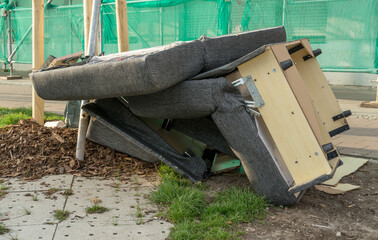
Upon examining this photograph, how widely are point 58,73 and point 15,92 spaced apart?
904 cm

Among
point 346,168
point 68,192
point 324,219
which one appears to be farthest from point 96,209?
point 346,168

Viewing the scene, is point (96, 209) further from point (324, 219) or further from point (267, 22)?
point (267, 22)

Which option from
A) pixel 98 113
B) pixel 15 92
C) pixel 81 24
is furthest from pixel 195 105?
pixel 81 24

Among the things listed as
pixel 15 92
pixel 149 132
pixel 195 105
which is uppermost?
pixel 195 105

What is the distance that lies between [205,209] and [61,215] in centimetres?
108

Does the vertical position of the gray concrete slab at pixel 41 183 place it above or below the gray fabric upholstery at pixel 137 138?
below

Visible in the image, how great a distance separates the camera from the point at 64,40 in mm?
14742

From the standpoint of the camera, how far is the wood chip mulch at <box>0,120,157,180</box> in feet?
14.6

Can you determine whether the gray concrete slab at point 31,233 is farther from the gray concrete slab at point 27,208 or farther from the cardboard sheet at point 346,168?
the cardboard sheet at point 346,168

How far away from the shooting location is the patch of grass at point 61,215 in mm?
3317

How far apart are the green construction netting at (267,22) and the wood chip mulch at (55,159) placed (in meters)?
6.86

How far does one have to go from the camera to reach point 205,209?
3.43 m

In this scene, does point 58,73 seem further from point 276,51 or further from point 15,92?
point 15,92

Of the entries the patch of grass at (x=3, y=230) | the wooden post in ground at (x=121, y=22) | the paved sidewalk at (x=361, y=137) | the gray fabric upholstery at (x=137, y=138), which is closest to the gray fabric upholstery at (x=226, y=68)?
the gray fabric upholstery at (x=137, y=138)
